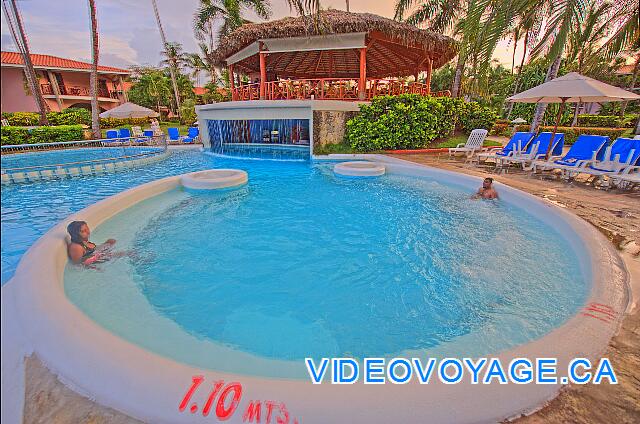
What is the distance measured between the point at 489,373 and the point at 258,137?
1732 cm

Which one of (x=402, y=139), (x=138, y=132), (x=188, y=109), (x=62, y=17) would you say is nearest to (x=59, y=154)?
(x=138, y=132)

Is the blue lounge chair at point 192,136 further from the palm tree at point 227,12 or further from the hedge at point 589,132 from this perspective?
the hedge at point 589,132

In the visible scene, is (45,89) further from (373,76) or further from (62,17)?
(62,17)

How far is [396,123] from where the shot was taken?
13.3 m

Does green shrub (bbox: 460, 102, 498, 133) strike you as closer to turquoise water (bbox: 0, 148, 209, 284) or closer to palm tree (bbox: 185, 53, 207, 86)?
turquoise water (bbox: 0, 148, 209, 284)

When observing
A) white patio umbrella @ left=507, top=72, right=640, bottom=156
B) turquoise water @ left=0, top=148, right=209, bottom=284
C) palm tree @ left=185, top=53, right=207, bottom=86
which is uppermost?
palm tree @ left=185, top=53, right=207, bottom=86

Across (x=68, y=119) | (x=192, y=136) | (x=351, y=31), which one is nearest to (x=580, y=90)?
(x=351, y=31)

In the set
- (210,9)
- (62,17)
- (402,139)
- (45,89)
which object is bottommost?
(402,139)

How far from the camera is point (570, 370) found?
230 centimetres

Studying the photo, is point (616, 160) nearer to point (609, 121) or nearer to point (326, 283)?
point (326, 283)

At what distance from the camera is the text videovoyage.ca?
2207 mm

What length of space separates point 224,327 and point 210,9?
28304 mm

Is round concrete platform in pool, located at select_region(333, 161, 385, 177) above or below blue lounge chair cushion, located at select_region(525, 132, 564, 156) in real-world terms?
below

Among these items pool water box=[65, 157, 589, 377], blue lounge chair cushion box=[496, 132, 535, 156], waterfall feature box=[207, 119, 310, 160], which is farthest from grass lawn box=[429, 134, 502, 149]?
pool water box=[65, 157, 589, 377]
